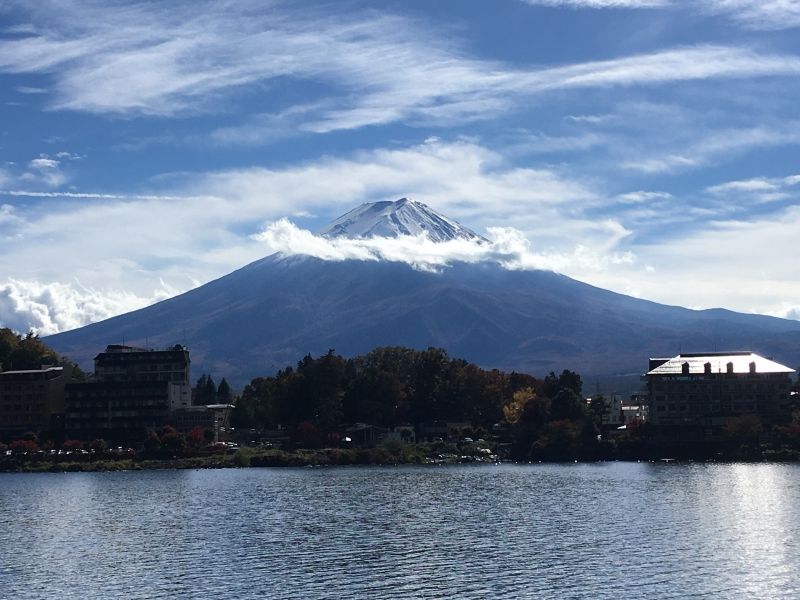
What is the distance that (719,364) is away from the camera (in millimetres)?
144750

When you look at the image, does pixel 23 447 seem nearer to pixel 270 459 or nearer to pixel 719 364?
pixel 270 459

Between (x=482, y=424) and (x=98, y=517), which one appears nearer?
(x=98, y=517)

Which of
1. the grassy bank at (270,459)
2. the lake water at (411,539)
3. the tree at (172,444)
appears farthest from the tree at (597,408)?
the tree at (172,444)

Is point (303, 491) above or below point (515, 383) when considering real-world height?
below

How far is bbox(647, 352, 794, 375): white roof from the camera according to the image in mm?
141637

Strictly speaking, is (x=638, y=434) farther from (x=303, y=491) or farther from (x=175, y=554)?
(x=175, y=554)

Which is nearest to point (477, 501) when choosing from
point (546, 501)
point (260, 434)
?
point (546, 501)

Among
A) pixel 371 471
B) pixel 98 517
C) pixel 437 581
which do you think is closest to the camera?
pixel 437 581

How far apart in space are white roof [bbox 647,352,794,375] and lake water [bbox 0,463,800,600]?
4108 cm

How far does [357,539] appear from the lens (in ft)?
200

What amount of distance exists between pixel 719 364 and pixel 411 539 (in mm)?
93590

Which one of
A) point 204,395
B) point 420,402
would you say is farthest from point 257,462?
point 204,395

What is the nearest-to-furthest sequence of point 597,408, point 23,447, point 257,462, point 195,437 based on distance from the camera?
point 257,462
point 23,447
point 195,437
point 597,408

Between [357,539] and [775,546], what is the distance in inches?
850
